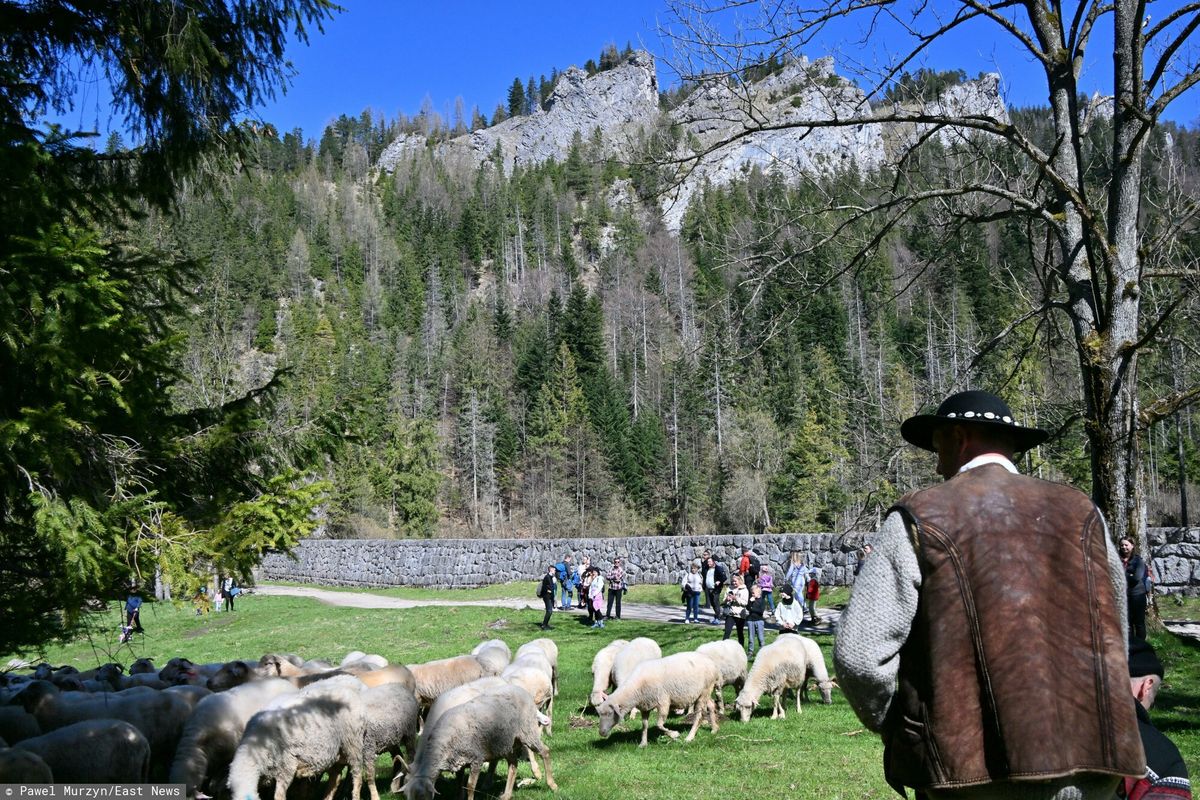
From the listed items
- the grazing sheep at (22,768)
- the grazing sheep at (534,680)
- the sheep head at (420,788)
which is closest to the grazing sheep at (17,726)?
the grazing sheep at (22,768)

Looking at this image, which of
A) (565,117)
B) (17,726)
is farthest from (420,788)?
(565,117)

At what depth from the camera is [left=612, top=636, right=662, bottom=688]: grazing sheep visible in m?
11.9

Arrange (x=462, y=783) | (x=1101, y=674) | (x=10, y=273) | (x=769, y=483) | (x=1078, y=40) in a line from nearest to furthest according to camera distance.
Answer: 1. (x=1101, y=674)
2. (x=10, y=273)
3. (x=462, y=783)
4. (x=1078, y=40)
5. (x=769, y=483)

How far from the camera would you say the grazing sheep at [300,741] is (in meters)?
7.71

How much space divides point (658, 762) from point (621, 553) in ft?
84.4

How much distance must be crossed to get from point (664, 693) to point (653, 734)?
73cm

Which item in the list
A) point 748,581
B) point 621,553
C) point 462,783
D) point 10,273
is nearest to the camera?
point 10,273

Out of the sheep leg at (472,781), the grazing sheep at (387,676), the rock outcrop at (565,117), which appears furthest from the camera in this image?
the rock outcrop at (565,117)

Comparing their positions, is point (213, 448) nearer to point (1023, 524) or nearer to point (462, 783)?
point (462, 783)

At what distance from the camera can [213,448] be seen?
7586mm

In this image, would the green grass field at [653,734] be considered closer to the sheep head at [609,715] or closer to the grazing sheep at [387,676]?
the sheep head at [609,715]

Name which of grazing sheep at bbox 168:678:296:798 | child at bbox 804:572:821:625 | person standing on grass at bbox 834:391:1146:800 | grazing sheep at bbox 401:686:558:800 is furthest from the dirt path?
person standing on grass at bbox 834:391:1146:800

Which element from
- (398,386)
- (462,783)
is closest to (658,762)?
(462,783)

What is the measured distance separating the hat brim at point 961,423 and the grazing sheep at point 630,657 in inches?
347
